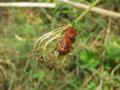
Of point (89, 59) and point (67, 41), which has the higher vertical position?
point (67, 41)

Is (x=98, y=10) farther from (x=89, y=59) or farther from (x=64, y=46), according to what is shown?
(x=64, y=46)

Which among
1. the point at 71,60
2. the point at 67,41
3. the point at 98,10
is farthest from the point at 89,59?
the point at 67,41

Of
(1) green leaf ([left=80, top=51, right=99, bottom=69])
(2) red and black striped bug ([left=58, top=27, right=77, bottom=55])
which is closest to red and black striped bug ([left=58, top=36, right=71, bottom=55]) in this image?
(2) red and black striped bug ([left=58, top=27, right=77, bottom=55])

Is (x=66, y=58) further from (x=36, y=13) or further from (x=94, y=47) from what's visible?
(x=36, y=13)

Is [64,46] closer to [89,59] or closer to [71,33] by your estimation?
[71,33]

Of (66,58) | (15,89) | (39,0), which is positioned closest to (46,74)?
(15,89)

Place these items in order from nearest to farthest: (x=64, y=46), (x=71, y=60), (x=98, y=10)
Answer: (x=64, y=46), (x=98, y=10), (x=71, y=60)

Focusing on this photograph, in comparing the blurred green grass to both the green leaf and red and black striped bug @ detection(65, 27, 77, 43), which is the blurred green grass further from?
red and black striped bug @ detection(65, 27, 77, 43)

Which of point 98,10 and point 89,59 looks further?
point 89,59

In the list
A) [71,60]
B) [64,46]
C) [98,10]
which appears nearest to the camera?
[64,46]

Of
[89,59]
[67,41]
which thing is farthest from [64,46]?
[89,59]
